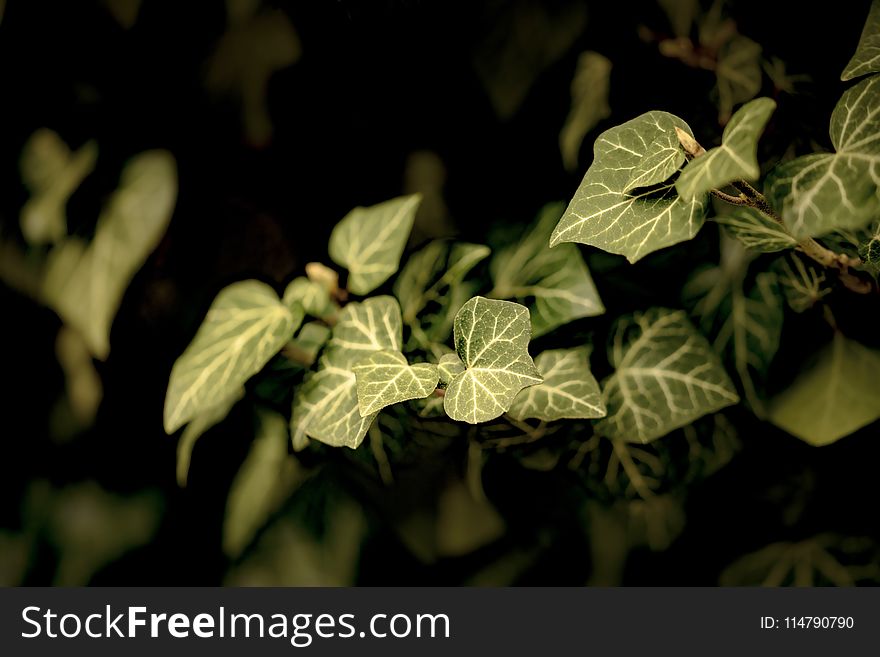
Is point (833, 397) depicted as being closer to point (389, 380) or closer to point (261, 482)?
point (389, 380)

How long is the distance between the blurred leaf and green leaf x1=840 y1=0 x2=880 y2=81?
0.52 meters

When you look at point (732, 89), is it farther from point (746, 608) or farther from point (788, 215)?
point (746, 608)

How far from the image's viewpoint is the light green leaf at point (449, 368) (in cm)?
49

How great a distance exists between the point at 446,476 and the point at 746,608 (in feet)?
1.13

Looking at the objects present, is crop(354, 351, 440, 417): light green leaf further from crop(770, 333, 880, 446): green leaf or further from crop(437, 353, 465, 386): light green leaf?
crop(770, 333, 880, 446): green leaf

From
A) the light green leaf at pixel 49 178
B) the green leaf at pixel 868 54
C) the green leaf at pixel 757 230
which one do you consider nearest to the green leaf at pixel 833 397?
the green leaf at pixel 757 230

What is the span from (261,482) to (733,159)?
1.89 ft

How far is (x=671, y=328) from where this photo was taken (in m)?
0.57

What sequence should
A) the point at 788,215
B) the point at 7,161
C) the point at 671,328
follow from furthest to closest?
the point at 7,161 < the point at 671,328 < the point at 788,215

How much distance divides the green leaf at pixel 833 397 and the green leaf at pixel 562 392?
20 centimetres

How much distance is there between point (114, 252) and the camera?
24.2 inches

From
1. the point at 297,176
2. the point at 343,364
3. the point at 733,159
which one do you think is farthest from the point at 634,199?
the point at 297,176

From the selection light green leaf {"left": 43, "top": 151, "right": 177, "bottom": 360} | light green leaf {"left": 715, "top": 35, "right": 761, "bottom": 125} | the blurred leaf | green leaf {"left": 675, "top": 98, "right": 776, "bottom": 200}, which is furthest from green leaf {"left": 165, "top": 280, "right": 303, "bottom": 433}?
light green leaf {"left": 715, "top": 35, "right": 761, "bottom": 125}

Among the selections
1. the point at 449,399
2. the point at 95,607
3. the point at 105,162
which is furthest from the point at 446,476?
the point at 105,162
